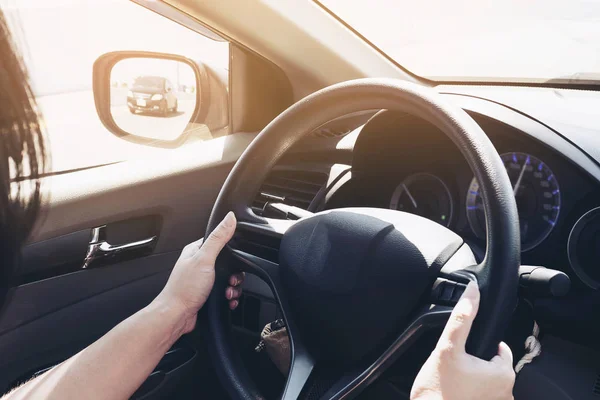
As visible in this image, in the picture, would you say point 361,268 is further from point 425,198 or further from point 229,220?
point 425,198

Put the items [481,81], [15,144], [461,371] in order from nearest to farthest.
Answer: [461,371]
[15,144]
[481,81]

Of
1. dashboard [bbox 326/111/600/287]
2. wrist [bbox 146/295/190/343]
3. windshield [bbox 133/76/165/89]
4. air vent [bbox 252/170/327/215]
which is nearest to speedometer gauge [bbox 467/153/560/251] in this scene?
dashboard [bbox 326/111/600/287]

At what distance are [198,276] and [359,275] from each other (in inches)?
15.7

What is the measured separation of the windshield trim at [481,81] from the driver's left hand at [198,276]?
101 cm

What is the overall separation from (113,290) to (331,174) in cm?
91

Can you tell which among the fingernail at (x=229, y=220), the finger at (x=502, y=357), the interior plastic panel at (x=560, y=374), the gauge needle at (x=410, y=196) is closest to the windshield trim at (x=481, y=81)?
the gauge needle at (x=410, y=196)

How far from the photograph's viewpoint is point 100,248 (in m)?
2.04

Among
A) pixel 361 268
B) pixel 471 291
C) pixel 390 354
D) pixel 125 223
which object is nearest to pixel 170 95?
pixel 125 223

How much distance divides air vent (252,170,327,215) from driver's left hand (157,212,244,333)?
25.1 inches

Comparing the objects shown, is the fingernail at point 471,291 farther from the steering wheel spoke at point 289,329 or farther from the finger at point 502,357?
the steering wheel spoke at point 289,329

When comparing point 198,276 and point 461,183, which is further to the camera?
A: point 461,183

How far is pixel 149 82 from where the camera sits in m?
3.22

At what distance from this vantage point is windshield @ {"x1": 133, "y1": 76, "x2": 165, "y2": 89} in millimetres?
3114

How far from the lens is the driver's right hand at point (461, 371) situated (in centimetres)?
89
